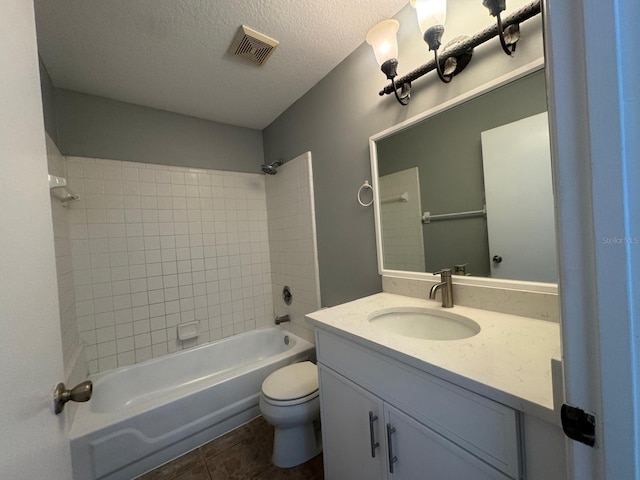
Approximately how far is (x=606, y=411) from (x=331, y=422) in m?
0.99

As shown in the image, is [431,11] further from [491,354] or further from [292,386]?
[292,386]

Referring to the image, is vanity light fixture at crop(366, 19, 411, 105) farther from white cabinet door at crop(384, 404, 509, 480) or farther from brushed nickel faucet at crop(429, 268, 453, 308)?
white cabinet door at crop(384, 404, 509, 480)

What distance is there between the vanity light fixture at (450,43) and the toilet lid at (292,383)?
1604mm

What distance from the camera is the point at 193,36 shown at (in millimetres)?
1314

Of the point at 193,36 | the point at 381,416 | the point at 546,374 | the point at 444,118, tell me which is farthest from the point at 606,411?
the point at 193,36

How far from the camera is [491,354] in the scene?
681 mm

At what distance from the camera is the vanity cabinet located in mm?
573

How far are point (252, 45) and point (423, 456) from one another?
78.3 inches

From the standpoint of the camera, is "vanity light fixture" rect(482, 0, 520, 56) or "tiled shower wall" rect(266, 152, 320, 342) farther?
A: "tiled shower wall" rect(266, 152, 320, 342)

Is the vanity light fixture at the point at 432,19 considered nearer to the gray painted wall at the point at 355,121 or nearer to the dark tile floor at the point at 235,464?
the gray painted wall at the point at 355,121

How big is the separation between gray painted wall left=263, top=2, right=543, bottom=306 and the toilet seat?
0.51m

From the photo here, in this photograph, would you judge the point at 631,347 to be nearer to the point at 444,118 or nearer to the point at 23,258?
the point at 23,258

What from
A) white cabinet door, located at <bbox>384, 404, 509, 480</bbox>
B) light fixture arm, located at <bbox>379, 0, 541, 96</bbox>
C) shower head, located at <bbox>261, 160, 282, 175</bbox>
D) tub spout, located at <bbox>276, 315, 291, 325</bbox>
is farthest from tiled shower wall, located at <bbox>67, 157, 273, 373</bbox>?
white cabinet door, located at <bbox>384, 404, 509, 480</bbox>

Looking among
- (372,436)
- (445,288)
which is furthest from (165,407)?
(445,288)
